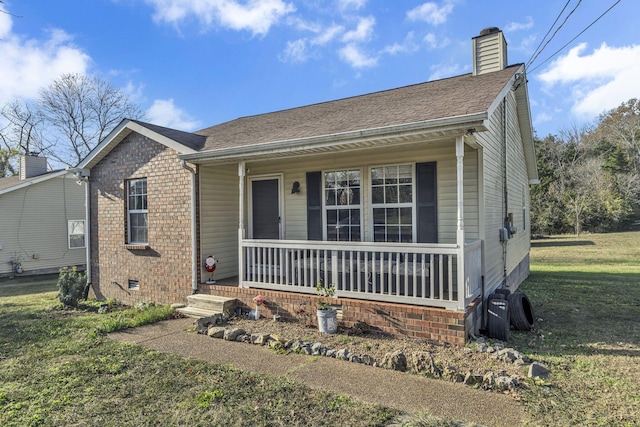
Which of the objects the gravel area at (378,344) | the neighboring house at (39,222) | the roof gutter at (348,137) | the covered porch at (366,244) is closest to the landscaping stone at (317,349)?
the gravel area at (378,344)

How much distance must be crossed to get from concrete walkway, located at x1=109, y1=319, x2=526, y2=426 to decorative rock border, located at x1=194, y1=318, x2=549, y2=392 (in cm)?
10

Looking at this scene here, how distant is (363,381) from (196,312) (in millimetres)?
4001

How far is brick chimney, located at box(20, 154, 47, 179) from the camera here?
16.7 meters

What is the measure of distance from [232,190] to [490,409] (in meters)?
6.66

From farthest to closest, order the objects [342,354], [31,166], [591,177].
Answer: [591,177], [31,166], [342,354]

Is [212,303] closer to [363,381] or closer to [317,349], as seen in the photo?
[317,349]

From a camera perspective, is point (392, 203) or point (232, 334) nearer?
point (232, 334)

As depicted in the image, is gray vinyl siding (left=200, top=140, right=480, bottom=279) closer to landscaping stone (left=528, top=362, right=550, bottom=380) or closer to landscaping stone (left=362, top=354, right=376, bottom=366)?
landscaping stone (left=528, top=362, right=550, bottom=380)

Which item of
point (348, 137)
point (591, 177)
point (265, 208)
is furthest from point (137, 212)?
point (591, 177)

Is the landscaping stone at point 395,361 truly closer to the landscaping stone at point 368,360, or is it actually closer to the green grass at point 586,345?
the landscaping stone at point 368,360

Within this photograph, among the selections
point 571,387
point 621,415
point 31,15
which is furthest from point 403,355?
point 31,15

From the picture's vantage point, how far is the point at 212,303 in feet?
22.2

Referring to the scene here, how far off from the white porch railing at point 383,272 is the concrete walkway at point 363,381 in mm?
1342

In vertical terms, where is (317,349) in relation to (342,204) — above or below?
below
